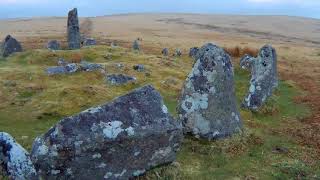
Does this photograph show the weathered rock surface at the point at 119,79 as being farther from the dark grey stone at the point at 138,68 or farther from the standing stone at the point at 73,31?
the standing stone at the point at 73,31

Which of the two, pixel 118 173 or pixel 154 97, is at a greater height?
pixel 154 97

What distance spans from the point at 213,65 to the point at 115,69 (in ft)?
56.1

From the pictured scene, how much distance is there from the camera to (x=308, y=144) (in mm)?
22078

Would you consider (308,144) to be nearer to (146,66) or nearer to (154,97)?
(154,97)

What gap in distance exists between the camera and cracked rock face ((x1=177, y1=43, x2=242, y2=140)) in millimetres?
20516

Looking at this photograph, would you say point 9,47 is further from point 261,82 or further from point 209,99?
point 209,99

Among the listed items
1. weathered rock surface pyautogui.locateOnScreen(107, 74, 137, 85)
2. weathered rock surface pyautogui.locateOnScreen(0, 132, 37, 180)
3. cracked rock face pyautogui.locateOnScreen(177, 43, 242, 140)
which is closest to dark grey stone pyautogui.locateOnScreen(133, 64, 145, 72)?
weathered rock surface pyautogui.locateOnScreen(107, 74, 137, 85)

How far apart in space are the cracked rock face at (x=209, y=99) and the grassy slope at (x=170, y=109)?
0.55 m

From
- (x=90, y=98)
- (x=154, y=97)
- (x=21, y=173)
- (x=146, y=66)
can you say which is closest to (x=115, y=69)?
(x=146, y=66)

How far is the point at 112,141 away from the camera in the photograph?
15039 millimetres

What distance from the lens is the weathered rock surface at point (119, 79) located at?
3352cm

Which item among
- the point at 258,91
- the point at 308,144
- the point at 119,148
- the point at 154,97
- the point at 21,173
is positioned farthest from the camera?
the point at 258,91

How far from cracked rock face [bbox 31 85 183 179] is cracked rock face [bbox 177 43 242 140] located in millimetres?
3945

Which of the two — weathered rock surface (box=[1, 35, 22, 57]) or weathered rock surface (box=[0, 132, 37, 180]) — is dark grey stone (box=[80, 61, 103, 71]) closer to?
weathered rock surface (box=[1, 35, 22, 57])
